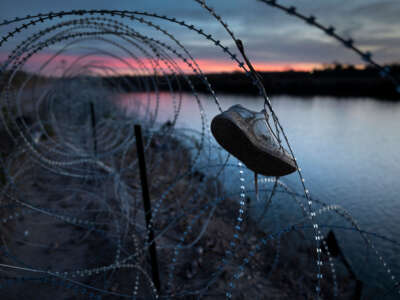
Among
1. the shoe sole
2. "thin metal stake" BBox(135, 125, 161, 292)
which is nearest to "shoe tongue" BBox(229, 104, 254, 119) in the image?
the shoe sole

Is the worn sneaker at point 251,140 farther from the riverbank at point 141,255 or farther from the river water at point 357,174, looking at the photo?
the riverbank at point 141,255

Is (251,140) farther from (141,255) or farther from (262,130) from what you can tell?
(141,255)

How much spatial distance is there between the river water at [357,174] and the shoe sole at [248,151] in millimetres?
684

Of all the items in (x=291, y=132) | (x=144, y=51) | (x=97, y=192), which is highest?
(x=144, y=51)

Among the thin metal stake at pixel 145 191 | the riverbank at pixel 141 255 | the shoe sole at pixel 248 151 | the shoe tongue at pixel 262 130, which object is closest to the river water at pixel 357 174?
the shoe sole at pixel 248 151

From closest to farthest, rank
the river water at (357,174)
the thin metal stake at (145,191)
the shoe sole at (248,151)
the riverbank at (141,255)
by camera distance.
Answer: the shoe sole at (248,151)
the thin metal stake at (145,191)
the riverbank at (141,255)
the river water at (357,174)

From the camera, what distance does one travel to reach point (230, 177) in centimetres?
875

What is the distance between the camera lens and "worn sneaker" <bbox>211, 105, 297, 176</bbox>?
1689 millimetres

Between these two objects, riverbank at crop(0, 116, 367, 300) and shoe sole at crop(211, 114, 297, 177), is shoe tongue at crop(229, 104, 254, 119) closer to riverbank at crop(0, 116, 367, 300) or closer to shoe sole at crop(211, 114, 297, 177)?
shoe sole at crop(211, 114, 297, 177)

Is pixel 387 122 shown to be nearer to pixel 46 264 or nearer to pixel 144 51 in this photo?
pixel 144 51

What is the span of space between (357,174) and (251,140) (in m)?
9.12

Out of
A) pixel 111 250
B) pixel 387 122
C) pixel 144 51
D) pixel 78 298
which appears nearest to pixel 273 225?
pixel 111 250

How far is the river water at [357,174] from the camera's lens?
544 centimetres

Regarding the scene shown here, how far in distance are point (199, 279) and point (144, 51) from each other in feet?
10.9
